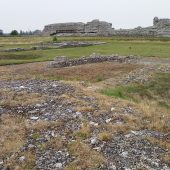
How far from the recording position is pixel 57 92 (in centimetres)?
2302

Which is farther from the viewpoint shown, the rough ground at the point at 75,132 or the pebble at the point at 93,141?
the pebble at the point at 93,141

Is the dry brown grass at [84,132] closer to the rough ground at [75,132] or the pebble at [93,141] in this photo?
the rough ground at [75,132]

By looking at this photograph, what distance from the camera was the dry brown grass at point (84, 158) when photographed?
49.1 ft

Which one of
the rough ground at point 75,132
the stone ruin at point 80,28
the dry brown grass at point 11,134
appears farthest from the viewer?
the stone ruin at point 80,28

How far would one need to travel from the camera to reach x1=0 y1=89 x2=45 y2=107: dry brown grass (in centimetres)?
2159

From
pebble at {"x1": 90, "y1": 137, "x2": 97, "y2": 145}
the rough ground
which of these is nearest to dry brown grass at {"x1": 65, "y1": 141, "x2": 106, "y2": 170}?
the rough ground

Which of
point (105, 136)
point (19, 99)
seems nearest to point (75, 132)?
point (105, 136)

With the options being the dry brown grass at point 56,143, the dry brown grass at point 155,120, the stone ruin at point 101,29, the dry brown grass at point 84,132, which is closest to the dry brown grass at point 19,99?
the dry brown grass at point 84,132

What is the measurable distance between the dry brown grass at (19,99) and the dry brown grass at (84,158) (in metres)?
5.83

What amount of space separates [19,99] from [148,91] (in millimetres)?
9884

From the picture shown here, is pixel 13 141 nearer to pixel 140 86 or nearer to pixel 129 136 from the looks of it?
pixel 129 136

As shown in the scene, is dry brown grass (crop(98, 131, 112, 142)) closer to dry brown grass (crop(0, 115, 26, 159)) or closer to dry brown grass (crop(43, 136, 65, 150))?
dry brown grass (crop(43, 136, 65, 150))

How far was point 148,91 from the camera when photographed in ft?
93.0

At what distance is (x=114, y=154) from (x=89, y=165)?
1167mm
